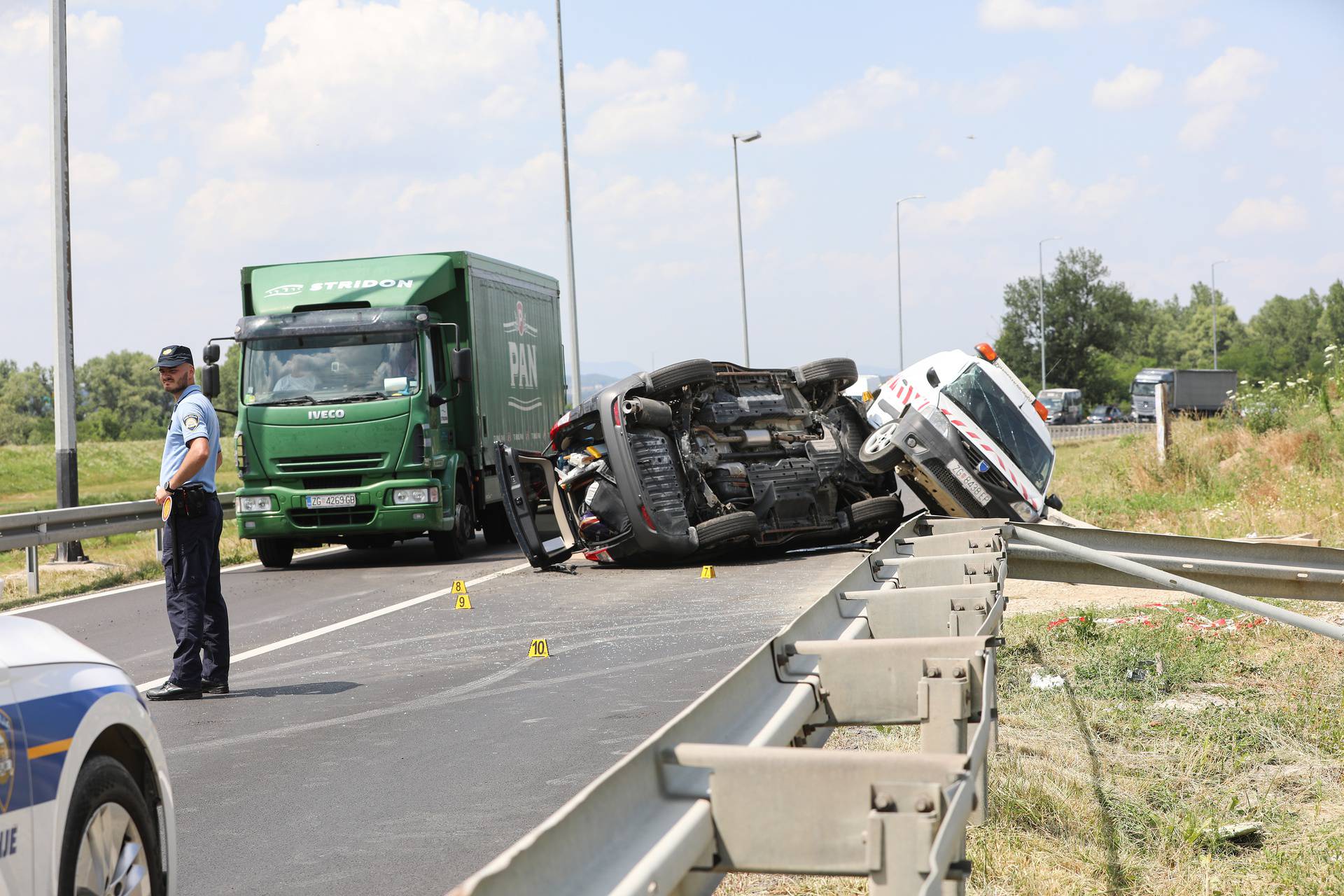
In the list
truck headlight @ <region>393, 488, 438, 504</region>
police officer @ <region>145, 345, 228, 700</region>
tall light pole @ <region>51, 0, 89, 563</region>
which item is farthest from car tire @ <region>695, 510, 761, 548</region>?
tall light pole @ <region>51, 0, 89, 563</region>

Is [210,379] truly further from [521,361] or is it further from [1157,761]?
[1157,761]

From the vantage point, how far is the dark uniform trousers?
826 centimetres

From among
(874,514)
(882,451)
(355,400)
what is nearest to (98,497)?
(355,400)

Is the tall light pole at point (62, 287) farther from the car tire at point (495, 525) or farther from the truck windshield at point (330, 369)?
the car tire at point (495, 525)

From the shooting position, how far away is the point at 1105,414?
9550cm

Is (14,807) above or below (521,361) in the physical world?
below

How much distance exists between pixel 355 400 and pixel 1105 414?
85.9 meters

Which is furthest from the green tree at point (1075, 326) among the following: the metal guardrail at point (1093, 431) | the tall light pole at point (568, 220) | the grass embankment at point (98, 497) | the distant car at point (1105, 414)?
the tall light pole at point (568, 220)

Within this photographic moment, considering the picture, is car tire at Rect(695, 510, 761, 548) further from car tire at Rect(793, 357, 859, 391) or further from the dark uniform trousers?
the dark uniform trousers

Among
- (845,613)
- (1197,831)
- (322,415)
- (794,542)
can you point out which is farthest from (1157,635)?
(322,415)

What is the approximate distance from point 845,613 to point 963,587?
0.41 m

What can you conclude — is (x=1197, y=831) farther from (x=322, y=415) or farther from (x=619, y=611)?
(x=322, y=415)

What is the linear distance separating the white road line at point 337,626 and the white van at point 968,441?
419 cm

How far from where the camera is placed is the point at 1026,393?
49.0ft
